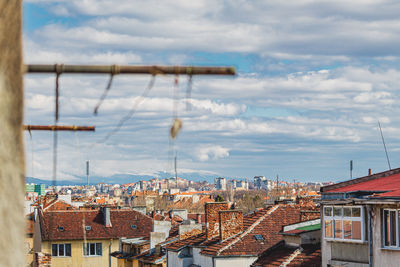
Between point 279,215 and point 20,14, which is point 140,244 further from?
point 20,14

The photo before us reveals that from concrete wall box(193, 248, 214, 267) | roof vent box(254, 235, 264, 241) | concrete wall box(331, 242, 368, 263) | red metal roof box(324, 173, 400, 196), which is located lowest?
concrete wall box(193, 248, 214, 267)

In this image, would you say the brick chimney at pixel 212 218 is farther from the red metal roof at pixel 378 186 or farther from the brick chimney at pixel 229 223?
the red metal roof at pixel 378 186

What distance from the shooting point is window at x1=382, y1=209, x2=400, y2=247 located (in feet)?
Result: 83.5

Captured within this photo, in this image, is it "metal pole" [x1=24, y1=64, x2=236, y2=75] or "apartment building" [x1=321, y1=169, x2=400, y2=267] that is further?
"apartment building" [x1=321, y1=169, x2=400, y2=267]

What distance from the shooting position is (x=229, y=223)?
39438 mm

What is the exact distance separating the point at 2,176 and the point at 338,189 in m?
27.2

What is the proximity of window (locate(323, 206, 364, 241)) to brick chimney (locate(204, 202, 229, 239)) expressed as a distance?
39.6 ft

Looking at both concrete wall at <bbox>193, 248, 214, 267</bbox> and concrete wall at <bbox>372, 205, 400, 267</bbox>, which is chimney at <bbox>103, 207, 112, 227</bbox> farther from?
concrete wall at <bbox>372, 205, 400, 267</bbox>

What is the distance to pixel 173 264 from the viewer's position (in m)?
43.8

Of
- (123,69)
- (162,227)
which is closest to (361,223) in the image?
(123,69)

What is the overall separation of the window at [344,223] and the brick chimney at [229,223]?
10153mm

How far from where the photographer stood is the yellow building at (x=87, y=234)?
6531cm

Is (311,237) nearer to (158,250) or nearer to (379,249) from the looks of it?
(379,249)

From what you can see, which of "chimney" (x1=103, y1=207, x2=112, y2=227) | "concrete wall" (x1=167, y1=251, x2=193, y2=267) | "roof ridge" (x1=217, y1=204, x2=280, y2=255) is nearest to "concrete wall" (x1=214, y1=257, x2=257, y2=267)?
"roof ridge" (x1=217, y1=204, x2=280, y2=255)
